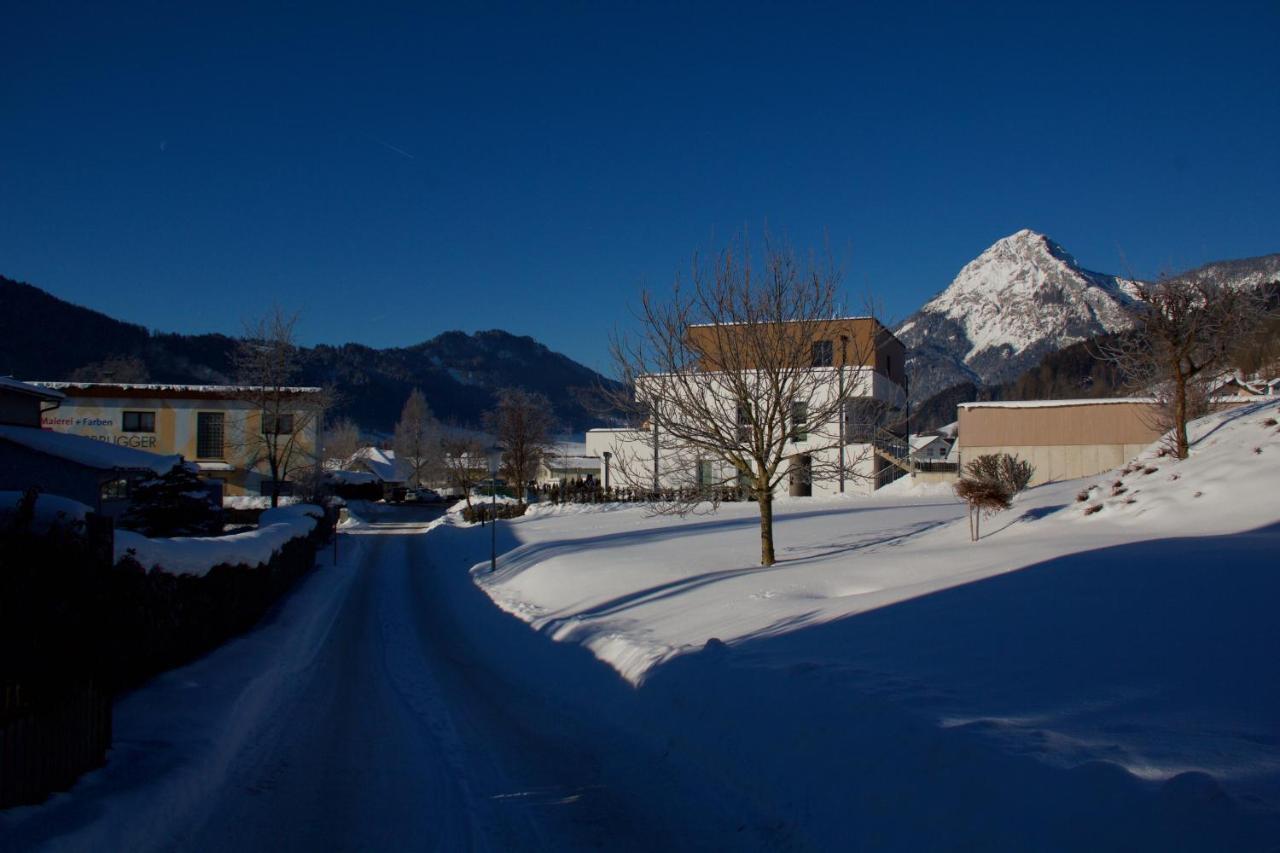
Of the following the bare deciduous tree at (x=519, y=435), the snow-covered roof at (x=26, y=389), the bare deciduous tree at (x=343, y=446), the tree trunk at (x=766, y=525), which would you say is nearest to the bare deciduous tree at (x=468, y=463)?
the bare deciduous tree at (x=519, y=435)

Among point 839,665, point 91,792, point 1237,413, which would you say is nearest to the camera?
point 91,792

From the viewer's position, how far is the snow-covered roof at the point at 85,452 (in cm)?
2072

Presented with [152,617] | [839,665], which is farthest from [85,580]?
[839,665]

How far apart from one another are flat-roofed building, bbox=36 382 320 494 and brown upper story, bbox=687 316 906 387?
142 ft

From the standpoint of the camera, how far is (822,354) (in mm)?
17156

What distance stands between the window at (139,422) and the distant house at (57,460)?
3558 centimetres

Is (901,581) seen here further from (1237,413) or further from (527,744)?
(1237,413)

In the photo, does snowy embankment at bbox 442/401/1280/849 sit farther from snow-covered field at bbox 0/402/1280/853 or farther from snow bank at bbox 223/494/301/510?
snow bank at bbox 223/494/301/510

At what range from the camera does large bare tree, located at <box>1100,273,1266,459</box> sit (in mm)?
19438

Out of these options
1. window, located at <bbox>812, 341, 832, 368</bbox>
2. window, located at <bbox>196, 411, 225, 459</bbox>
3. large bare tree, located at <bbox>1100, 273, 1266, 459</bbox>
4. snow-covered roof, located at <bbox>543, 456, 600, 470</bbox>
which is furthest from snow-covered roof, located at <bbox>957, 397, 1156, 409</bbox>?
snow-covered roof, located at <bbox>543, 456, 600, 470</bbox>

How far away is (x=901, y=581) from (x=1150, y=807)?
28.4ft

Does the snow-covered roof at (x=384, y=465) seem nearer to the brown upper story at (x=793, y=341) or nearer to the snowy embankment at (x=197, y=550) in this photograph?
the snowy embankment at (x=197, y=550)

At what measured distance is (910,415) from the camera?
20484 millimetres

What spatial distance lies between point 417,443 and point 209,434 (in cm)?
4208
